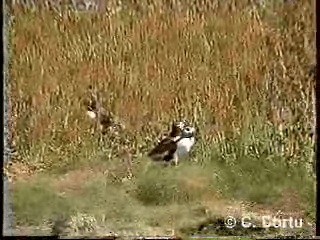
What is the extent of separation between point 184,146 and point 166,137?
0.03 m

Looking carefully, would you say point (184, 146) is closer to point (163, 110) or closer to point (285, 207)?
point (163, 110)

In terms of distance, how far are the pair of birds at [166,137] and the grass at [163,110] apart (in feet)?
0.04

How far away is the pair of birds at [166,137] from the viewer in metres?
0.79

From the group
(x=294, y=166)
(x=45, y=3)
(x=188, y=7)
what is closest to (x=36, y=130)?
(x=45, y=3)

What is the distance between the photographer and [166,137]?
79 centimetres

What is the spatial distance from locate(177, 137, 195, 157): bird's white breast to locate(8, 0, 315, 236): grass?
0.05ft

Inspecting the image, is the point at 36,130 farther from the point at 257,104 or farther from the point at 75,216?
the point at 257,104

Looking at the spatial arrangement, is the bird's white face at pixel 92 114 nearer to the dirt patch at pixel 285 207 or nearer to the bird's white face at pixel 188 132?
the bird's white face at pixel 188 132

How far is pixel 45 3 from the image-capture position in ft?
2.57

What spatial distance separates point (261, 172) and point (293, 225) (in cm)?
10

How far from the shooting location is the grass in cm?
78

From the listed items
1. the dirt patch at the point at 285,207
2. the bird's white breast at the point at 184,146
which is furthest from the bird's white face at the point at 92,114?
the dirt patch at the point at 285,207

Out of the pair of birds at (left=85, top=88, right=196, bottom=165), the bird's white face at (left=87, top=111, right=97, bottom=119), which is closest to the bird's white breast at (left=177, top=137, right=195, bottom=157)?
the pair of birds at (left=85, top=88, right=196, bottom=165)

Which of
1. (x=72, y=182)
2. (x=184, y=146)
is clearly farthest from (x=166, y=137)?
(x=72, y=182)
